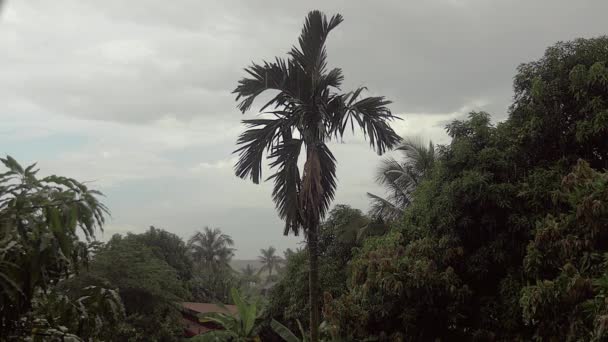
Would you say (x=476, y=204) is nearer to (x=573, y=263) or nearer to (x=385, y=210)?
Answer: (x=573, y=263)

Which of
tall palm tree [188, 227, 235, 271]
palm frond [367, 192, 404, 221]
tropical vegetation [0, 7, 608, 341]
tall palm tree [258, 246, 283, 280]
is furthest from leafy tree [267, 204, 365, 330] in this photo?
tall palm tree [258, 246, 283, 280]

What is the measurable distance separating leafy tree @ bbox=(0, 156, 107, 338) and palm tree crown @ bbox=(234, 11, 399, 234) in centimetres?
606

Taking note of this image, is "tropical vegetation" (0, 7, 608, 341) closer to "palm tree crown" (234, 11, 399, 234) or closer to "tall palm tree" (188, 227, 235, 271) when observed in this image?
"palm tree crown" (234, 11, 399, 234)

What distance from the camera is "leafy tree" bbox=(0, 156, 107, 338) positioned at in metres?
2.66

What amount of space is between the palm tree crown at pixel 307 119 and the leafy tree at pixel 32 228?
6.06 metres

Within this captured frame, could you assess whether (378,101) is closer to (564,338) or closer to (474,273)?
(474,273)

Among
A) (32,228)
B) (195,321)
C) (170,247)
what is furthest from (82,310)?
(170,247)

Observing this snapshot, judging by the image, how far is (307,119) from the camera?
9.13 m

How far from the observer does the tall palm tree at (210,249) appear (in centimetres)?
4881

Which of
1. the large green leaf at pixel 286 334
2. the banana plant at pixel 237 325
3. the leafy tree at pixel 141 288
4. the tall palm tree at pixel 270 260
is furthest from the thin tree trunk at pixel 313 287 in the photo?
the tall palm tree at pixel 270 260

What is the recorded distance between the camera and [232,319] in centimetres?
1714

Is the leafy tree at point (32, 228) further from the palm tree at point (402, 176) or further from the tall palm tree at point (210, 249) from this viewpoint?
the tall palm tree at point (210, 249)

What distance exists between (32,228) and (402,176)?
1415 centimetres

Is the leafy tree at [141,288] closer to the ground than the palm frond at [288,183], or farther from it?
closer to the ground
